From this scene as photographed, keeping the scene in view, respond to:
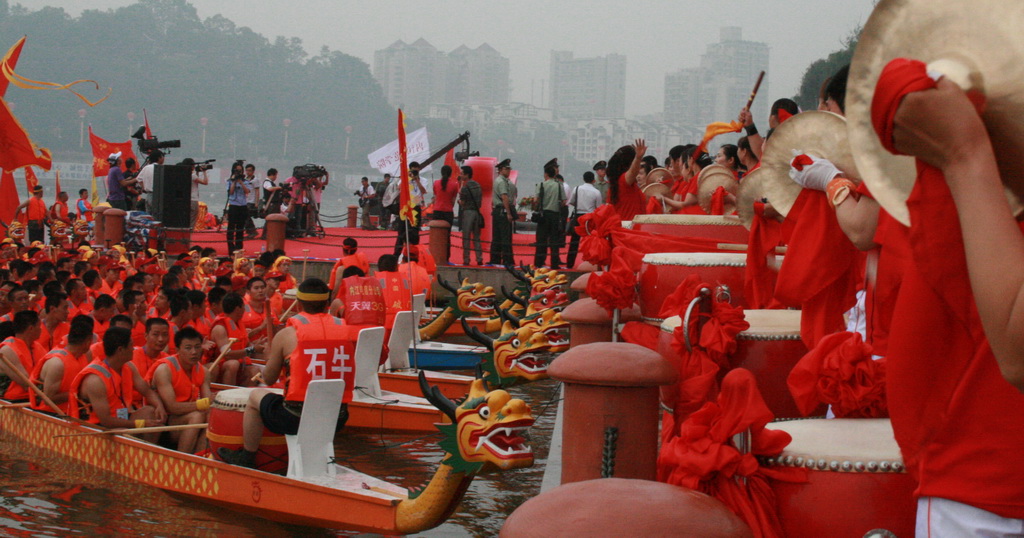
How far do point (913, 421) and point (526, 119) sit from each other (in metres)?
120

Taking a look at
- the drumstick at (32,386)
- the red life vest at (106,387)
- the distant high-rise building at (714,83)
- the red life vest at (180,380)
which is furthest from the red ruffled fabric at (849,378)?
the distant high-rise building at (714,83)

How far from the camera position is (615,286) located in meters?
6.08

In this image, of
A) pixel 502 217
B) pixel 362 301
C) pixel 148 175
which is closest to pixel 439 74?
pixel 148 175

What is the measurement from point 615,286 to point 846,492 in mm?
3583

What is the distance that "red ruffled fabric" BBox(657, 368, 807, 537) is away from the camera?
2.53 metres

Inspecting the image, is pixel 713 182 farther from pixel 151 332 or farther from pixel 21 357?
pixel 21 357

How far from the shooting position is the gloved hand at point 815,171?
11.1 ft

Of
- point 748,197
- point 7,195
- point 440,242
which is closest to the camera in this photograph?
point 748,197

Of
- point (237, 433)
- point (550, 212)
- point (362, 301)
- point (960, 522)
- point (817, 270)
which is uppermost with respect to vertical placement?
point (550, 212)

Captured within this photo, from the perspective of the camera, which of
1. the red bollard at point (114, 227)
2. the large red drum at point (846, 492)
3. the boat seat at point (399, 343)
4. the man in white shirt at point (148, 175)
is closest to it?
the large red drum at point (846, 492)

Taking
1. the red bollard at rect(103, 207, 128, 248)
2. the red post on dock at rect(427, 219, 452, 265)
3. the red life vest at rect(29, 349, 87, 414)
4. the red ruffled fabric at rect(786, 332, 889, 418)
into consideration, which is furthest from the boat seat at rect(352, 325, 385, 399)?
the red bollard at rect(103, 207, 128, 248)

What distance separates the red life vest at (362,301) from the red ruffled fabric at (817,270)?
6627 mm

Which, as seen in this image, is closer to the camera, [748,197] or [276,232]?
[748,197]

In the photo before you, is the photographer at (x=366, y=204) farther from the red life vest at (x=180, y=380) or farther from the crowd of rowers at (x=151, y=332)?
the red life vest at (x=180, y=380)
